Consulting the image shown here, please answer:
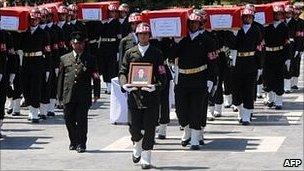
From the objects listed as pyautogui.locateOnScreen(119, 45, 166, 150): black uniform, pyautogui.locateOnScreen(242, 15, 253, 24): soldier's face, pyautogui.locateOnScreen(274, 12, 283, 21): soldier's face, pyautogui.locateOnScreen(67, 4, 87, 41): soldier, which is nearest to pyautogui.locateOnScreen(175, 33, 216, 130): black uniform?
pyautogui.locateOnScreen(119, 45, 166, 150): black uniform

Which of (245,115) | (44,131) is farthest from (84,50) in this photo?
(245,115)

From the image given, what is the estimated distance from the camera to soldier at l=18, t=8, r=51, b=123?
16891 millimetres

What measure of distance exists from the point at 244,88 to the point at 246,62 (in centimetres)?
56

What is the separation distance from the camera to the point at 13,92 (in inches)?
716

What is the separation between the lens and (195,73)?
14.0 m

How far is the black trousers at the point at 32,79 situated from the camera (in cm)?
1691

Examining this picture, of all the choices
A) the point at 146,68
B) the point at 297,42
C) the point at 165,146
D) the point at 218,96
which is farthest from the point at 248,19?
the point at 297,42

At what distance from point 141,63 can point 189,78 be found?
1.71 meters

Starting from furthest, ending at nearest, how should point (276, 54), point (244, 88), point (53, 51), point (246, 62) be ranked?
1. point (276, 54)
2. point (53, 51)
3. point (244, 88)
4. point (246, 62)

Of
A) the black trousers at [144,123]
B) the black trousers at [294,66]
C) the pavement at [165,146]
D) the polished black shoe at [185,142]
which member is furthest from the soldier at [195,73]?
the black trousers at [294,66]

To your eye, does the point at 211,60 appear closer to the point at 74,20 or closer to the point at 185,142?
the point at 185,142

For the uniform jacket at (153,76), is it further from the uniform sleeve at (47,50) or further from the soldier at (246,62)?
the uniform sleeve at (47,50)

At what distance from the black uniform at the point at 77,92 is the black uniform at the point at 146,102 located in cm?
128

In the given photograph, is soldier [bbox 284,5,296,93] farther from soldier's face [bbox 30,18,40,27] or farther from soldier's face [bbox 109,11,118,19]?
soldier's face [bbox 30,18,40,27]
